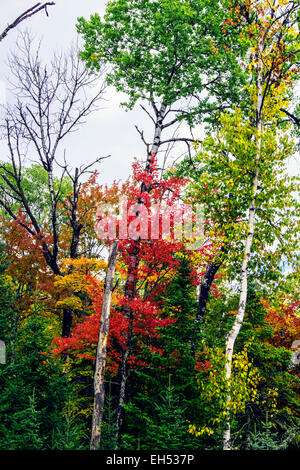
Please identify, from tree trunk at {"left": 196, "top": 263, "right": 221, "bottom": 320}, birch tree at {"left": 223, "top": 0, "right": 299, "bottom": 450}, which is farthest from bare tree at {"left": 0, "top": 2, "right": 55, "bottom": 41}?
tree trunk at {"left": 196, "top": 263, "right": 221, "bottom": 320}

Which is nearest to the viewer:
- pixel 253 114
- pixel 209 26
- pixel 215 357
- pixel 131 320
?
pixel 215 357

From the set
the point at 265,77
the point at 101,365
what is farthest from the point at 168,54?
the point at 101,365

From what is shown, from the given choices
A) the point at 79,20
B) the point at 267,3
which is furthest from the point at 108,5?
the point at 267,3

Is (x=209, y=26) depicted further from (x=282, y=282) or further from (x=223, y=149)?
(x=282, y=282)

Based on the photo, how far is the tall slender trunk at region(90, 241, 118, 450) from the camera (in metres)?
8.40

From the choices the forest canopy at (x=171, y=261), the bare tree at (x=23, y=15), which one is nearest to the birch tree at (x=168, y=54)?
the forest canopy at (x=171, y=261)

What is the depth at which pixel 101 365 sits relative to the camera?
9.13 metres

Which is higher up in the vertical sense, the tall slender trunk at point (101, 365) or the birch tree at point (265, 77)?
the birch tree at point (265, 77)

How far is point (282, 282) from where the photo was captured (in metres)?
9.12

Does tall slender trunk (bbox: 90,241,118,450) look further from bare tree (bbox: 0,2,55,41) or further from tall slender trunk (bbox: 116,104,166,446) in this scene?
bare tree (bbox: 0,2,55,41)

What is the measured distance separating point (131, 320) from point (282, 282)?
442cm

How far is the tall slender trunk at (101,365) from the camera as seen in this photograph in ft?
27.6

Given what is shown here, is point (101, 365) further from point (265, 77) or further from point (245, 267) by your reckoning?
point (265, 77)

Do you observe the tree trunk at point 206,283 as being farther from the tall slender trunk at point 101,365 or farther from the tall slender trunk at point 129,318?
the tall slender trunk at point 101,365
